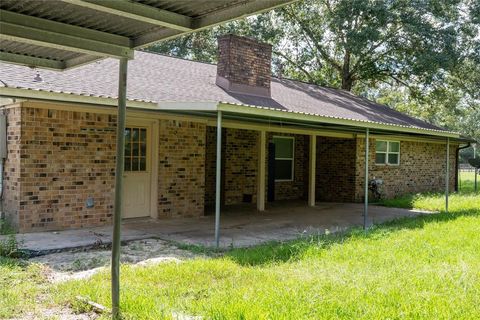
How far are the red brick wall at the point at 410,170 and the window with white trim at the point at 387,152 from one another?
0.19 m

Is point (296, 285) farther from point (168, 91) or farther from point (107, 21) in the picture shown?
point (168, 91)

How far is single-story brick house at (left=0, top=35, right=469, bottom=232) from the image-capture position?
816cm

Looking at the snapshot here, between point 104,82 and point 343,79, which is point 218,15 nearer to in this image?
point 104,82

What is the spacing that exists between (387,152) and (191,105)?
11.0m

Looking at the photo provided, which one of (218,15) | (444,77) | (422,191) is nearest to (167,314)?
(218,15)

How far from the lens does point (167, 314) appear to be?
415 centimetres

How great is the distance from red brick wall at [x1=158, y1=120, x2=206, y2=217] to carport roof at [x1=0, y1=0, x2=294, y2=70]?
6103mm

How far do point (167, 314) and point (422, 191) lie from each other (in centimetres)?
1621

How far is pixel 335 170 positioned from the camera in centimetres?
1622

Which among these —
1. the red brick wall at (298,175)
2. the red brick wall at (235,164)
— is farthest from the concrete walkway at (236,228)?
the red brick wall at (298,175)

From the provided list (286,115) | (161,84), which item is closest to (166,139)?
(161,84)

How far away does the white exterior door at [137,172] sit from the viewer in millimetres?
9828

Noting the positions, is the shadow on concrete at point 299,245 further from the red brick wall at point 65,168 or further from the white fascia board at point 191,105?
the red brick wall at point 65,168

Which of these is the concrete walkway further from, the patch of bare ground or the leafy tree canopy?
the leafy tree canopy
